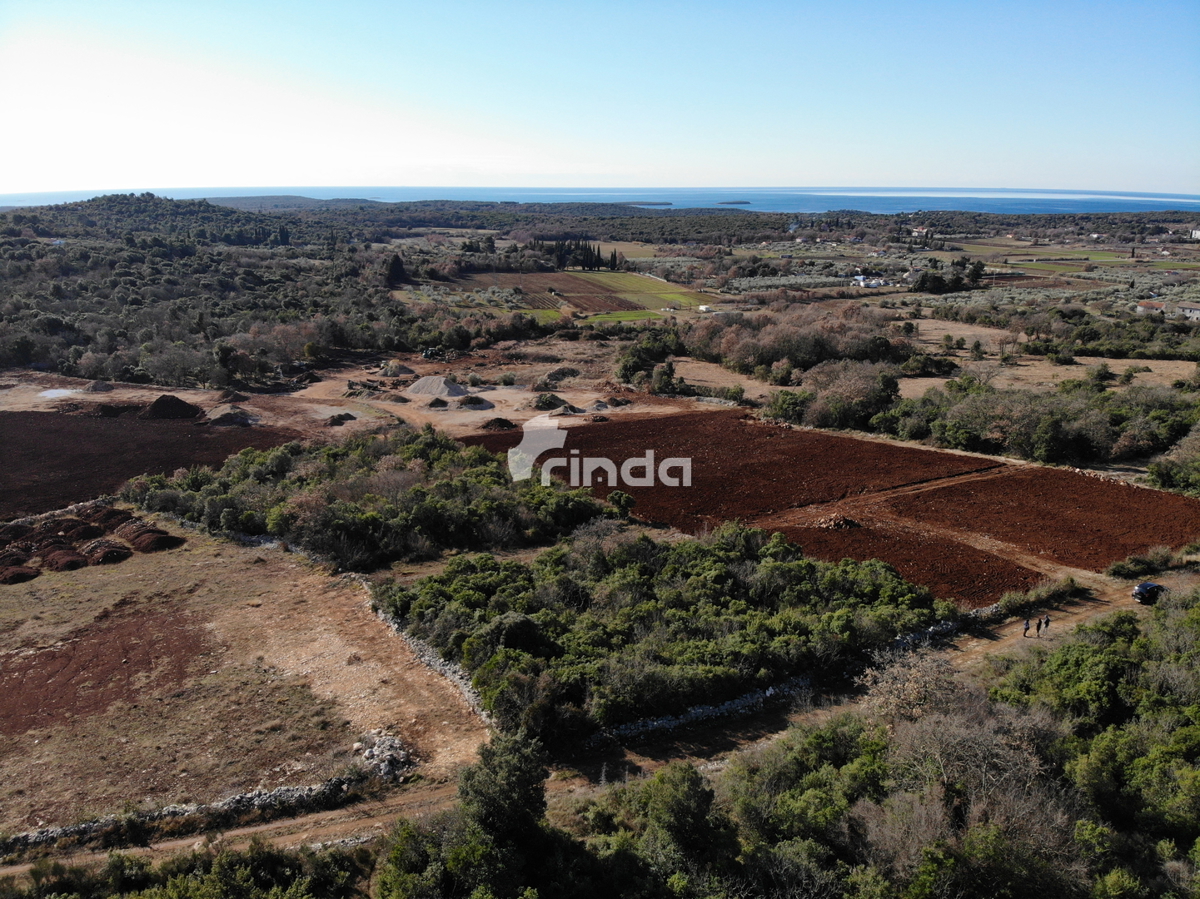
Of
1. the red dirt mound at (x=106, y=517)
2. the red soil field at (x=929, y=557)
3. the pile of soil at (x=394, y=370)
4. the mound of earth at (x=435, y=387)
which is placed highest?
the pile of soil at (x=394, y=370)

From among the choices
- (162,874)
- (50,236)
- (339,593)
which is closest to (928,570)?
(339,593)

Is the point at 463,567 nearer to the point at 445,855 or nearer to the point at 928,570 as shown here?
the point at 445,855

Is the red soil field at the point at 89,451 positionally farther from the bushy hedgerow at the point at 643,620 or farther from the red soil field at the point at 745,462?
the bushy hedgerow at the point at 643,620

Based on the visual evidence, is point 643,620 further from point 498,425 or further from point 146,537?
point 498,425

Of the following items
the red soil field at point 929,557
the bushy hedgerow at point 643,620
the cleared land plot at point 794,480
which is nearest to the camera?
the bushy hedgerow at point 643,620

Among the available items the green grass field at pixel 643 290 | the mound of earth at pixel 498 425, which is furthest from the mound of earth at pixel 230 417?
the green grass field at pixel 643 290

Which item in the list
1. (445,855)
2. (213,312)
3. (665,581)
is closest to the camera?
(445,855)
